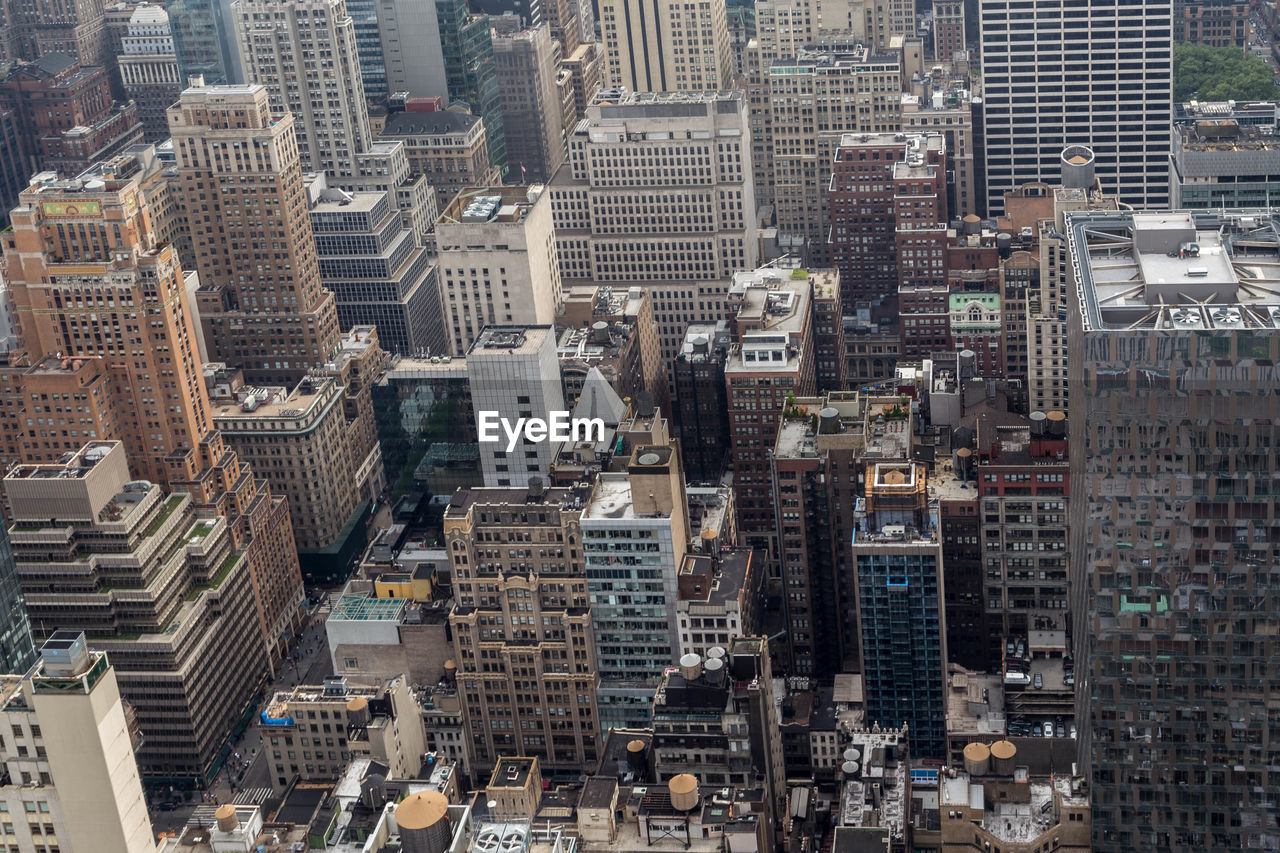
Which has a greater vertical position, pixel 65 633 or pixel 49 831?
pixel 65 633

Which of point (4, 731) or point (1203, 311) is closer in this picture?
point (4, 731)

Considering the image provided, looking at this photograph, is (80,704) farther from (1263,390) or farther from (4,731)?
(1263,390)

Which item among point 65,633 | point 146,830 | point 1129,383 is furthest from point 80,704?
point 1129,383

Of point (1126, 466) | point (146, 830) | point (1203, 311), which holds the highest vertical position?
point (1203, 311)

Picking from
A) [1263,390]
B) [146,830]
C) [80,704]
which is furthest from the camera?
[1263,390]

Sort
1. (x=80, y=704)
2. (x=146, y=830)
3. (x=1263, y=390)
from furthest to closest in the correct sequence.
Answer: (x=1263, y=390)
(x=146, y=830)
(x=80, y=704)

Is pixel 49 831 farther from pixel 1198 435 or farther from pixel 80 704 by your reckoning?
pixel 1198 435
